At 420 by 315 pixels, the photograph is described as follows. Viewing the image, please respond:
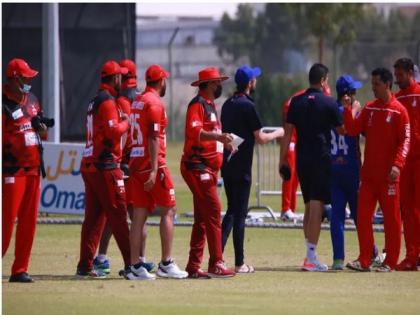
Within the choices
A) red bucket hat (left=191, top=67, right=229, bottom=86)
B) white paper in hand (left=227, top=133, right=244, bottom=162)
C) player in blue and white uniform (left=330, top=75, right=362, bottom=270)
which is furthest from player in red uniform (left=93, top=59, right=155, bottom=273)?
player in blue and white uniform (left=330, top=75, right=362, bottom=270)

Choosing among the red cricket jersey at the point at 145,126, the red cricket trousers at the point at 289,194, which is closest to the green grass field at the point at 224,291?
the red cricket jersey at the point at 145,126

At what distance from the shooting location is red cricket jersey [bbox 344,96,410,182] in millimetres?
15836

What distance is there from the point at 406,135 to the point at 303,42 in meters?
43.7

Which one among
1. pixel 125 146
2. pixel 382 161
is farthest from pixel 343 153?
pixel 125 146

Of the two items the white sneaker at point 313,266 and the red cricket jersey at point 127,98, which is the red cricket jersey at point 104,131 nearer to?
the red cricket jersey at point 127,98

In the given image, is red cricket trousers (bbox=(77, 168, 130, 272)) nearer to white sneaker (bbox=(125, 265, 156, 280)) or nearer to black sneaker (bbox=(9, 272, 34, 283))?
A: white sneaker (bbox=(125, 265, 156, 280))

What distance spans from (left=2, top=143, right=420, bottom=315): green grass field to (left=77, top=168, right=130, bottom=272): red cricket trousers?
1.09ft

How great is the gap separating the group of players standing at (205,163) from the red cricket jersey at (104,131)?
0.01 meters

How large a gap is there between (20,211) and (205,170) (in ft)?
6.65

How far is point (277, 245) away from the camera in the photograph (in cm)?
1897

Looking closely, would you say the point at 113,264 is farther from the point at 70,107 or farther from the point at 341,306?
the point at 70,107

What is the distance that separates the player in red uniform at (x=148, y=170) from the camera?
14.8 metres

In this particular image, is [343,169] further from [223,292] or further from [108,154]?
[223,292]

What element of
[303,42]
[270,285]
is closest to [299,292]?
[270,285]
